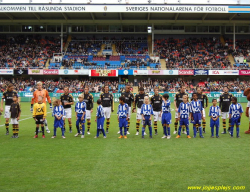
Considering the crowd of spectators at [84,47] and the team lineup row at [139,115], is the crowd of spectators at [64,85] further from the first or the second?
the team lineup row at [139,115]

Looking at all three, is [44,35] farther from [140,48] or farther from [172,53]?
[172,53]

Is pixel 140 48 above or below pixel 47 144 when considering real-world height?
above

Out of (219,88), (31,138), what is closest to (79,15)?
(219,88)

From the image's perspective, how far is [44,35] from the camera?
54031mm

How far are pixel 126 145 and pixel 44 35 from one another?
48.4 m

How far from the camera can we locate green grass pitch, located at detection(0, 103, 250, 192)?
602cm

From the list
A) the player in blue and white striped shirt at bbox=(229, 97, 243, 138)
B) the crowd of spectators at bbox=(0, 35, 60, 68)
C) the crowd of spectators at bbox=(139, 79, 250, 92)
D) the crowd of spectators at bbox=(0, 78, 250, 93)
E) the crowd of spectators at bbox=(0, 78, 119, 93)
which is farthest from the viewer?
the crowd of spectators at bbox=(0, 35, 60, 68)

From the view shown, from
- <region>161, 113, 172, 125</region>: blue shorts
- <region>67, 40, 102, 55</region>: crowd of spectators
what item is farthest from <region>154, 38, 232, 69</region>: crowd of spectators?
<region>161, 113, 172, 125</region>: blue shorts

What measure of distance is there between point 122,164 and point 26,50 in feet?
157

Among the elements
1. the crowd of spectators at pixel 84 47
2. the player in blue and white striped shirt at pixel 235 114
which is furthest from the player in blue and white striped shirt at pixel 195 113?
the crowd of spectators at pixel 84 47

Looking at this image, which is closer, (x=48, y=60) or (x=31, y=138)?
(x=31, y=138)

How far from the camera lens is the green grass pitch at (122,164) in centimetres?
602

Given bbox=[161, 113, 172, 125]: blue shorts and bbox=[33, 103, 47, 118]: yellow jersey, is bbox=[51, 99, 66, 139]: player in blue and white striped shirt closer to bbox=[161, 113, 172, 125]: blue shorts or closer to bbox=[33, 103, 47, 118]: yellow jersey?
bbox=[33, 103, 47, 118]: yellow jersey

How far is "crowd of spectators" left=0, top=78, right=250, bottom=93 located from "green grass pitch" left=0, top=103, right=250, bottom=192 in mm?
29055
